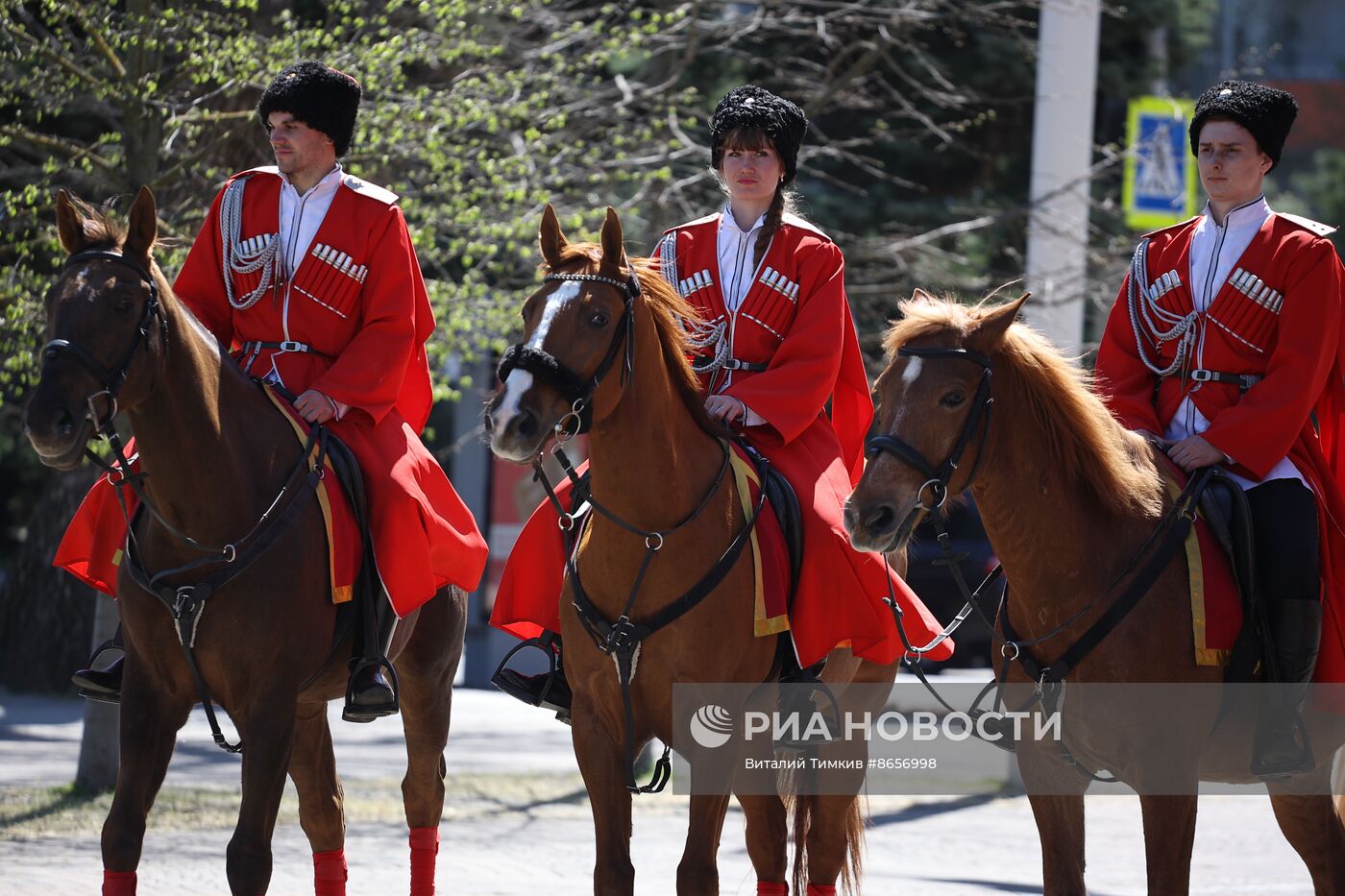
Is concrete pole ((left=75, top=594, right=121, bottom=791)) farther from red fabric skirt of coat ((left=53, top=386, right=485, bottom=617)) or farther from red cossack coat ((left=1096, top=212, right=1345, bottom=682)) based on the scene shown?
red cossack coat ((left=1096, top=212, right=1345, bottom=682))

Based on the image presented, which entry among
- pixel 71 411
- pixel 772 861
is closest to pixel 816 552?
pixel 772 861

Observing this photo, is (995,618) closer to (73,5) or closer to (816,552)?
(816,552)

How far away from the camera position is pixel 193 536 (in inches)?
220

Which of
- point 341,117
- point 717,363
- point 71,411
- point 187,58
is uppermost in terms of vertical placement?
point 187,58

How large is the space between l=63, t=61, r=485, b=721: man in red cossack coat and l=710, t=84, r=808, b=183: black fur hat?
1.26 m

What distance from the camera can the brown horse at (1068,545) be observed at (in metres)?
5.29

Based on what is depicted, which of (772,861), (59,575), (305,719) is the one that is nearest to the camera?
(772,861)

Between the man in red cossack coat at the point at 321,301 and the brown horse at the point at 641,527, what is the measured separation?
2.87 ft

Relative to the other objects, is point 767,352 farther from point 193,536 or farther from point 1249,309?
point 193,536

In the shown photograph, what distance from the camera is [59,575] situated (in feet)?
47.1

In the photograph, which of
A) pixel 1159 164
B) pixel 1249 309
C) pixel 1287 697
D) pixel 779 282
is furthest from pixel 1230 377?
pixel 1159 164

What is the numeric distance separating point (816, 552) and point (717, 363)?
2.80ft

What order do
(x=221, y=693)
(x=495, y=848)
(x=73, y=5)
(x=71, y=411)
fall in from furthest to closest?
(x=495, y=848)
(x=73, y=5)
(x=221, y=693)
(x=71, y=411)
